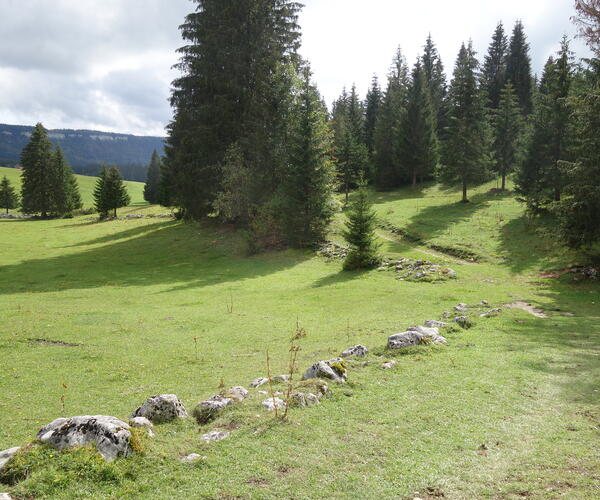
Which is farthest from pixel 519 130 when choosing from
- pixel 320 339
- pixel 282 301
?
pixel 320 339

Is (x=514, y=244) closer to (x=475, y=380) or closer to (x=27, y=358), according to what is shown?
(x=475, y=380)

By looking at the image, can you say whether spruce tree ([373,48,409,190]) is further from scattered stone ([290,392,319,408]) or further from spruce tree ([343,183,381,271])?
scattered stone ([290,392,319,408])

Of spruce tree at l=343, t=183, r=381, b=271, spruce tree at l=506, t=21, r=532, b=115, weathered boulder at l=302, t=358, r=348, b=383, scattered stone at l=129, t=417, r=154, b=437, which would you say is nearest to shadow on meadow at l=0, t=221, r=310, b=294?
spruce tree at l=343, t=183, r=381, b=271

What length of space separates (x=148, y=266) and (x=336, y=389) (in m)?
30.9

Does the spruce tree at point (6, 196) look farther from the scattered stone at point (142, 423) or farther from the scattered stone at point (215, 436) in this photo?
the scattered stone at point (215, 436)

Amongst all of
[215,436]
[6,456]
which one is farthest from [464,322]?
[6,456]

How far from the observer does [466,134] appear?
49.4 metres

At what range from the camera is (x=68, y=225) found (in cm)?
6762

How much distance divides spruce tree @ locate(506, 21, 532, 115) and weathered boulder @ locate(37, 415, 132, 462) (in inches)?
3912

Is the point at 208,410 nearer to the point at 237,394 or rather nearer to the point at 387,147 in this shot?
the point at 237,394

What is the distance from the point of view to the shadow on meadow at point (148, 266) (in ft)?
93.0

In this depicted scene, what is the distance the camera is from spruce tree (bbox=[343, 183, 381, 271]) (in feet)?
93.3

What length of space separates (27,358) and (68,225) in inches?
2508

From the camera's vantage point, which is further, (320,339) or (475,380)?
(320,339)
